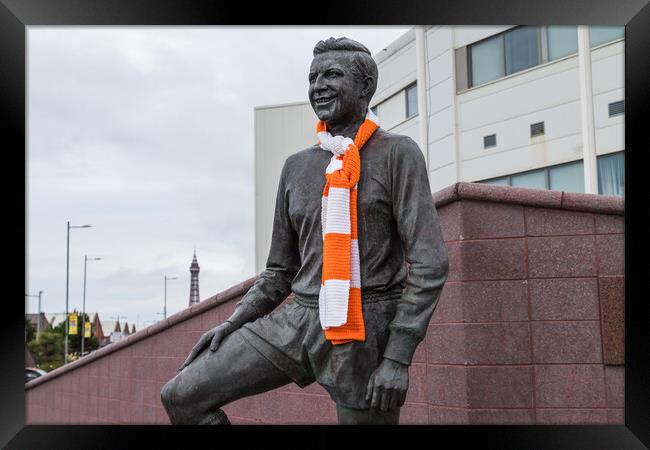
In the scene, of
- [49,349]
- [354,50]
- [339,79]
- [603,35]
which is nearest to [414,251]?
[339,79]

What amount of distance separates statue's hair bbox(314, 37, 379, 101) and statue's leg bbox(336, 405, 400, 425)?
1.52m

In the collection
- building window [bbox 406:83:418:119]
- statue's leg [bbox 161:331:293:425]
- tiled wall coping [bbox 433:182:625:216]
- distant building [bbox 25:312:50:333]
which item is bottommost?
distant building [bbox 25:312:50:333]

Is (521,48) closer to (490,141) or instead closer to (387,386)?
(490,141)

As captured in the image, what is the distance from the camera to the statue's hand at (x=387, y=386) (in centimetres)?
342

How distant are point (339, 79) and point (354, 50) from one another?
168 mm

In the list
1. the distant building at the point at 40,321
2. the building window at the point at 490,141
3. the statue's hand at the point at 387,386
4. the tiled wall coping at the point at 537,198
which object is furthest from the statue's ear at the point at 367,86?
the distant building at the point at 40,321

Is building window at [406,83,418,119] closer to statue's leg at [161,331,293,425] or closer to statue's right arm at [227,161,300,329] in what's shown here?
statue's right arm at [227,161,300,329]

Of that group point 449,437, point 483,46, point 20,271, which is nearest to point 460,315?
point 449,437

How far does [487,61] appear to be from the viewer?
21.8 m

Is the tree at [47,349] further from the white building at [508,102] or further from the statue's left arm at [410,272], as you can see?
the statue's left arm at [410,272]

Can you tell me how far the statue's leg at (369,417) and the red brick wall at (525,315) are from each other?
9.86ft

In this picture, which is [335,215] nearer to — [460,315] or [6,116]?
[6,116]

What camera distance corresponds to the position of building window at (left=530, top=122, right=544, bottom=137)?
67.4 ft

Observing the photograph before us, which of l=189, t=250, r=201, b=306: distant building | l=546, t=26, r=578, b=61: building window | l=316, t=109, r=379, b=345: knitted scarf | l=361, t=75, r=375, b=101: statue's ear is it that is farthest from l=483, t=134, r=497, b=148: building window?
l=189, t=250, r=201, b=306: distant building
